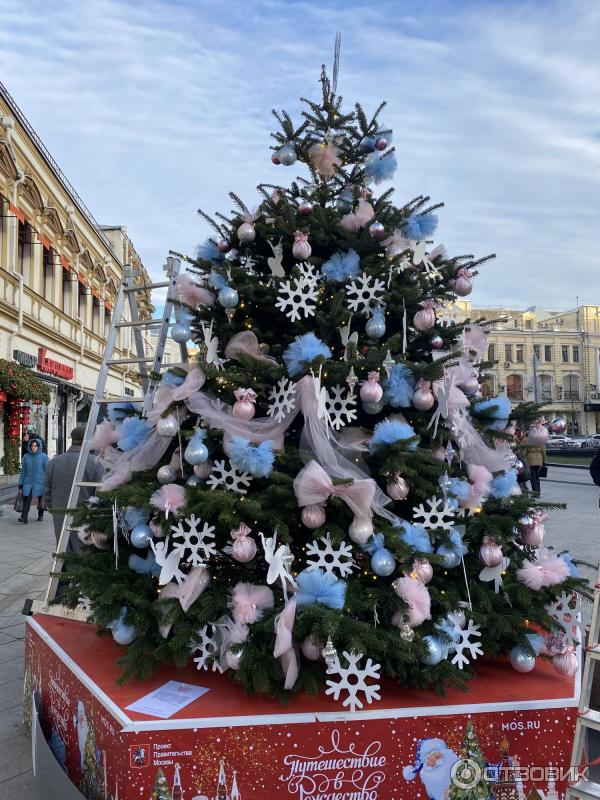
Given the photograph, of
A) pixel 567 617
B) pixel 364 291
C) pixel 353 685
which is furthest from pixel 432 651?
pixel 364 291

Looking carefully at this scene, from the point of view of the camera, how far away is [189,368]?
3.29 meters

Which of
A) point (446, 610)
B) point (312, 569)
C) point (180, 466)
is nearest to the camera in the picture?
point (312, 569)

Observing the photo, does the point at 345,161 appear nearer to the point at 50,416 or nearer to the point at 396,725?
the point at 396,725

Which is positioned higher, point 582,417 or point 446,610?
point 582,417

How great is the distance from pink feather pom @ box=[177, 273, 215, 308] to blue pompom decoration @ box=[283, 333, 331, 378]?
750mm

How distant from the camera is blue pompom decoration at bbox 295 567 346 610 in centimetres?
249

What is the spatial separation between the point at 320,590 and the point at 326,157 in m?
2.61

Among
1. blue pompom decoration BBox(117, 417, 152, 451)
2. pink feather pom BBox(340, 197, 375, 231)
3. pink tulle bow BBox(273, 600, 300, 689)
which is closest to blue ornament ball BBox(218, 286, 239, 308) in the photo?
pink feather pom BBox(340, 197, 375, 231)

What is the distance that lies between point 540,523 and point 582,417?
7411 centimetres

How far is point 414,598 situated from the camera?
2590 millimetres

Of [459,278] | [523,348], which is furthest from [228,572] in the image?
[523,348]

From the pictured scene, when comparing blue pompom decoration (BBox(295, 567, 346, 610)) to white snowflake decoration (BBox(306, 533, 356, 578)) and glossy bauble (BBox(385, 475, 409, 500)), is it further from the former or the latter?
glossy bauble (BBox(385, 475, 409, 500))

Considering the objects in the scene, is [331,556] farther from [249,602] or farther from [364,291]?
[364,291]

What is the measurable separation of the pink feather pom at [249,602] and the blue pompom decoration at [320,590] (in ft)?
0.56
